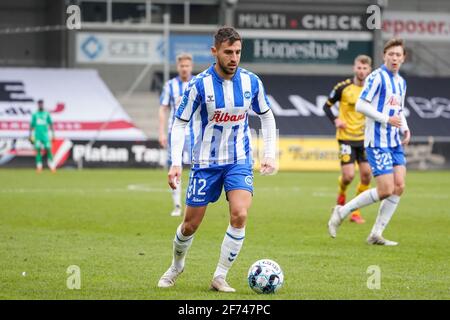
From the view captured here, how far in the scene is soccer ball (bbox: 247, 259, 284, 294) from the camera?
8.48 m

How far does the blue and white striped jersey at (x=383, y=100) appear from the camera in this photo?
12422 mm

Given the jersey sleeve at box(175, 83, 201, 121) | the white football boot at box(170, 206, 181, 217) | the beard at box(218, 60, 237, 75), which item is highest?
the beard at box(218, 60, 237, 75)

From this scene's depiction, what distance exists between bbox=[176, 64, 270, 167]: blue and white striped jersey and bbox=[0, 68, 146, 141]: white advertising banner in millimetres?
24481

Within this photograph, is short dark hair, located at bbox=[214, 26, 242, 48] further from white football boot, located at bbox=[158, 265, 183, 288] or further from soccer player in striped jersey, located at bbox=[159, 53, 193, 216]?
soccer player in striped jersey, located at bbox=[159, 53, 193, 216]

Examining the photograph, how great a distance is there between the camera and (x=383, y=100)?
12.5m

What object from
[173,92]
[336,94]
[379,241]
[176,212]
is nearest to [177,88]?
[173,92]

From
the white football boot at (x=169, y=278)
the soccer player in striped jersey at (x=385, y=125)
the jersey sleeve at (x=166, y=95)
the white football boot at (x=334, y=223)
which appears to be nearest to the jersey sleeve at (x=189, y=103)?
the white football boot at (x=169, y=278)

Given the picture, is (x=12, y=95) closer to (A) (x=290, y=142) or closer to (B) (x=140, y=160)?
(B) (x=140, y=160)

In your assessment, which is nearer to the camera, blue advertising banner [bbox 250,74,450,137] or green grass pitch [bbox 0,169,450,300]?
green grass pitch [bbox 0,169,450,300]

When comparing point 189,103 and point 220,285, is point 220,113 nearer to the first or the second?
point 189,103

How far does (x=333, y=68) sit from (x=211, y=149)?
3157 cm

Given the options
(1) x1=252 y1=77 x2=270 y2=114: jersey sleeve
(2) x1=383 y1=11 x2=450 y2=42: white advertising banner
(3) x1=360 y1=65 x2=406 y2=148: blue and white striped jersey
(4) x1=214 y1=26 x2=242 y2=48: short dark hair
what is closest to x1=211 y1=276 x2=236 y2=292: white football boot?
→ (1) x1=252 y1=77 x2=270 y2=114: jersey sleeve

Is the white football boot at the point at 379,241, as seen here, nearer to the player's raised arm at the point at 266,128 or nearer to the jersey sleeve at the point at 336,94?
the player's raised arm at the point at 266,128
